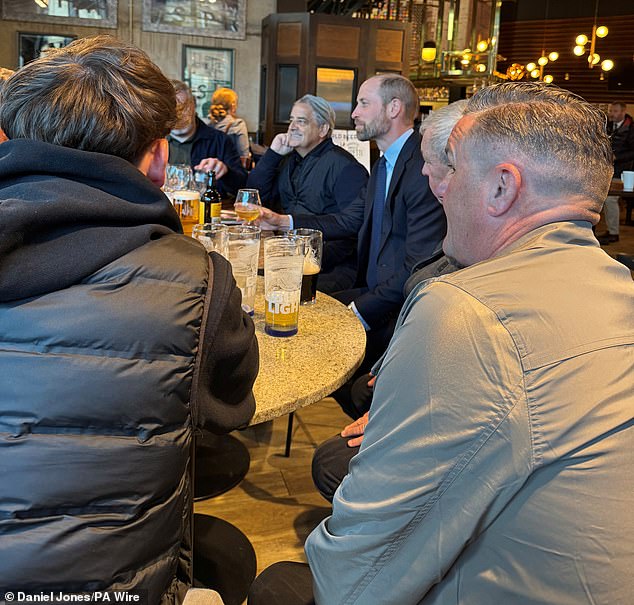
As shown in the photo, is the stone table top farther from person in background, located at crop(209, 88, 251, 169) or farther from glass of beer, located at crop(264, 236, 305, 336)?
person in background, located at crop(209, 88, 251, 169)

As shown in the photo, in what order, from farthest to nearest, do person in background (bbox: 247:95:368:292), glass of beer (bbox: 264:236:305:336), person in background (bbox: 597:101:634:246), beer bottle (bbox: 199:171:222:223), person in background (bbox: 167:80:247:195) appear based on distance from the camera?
person in background (bbox: 597:101:634:246) → person in background (bbox: 167:80:247:195) → person in background (bbox: 247:95:368:292) → beer bottle (bbox: 199:171:222:223) → glass of beer (bbox: 264:236:305:336)

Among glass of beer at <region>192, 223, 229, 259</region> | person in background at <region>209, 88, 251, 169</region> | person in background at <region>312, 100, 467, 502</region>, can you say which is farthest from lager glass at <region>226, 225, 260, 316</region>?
person in background at <region>209, 88, 251, 169</region>

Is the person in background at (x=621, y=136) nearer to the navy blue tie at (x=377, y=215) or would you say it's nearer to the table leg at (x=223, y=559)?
the navy blue tie at (x=377, y=215)

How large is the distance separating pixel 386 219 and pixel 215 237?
1.20 metres

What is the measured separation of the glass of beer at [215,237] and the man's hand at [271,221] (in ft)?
3.89

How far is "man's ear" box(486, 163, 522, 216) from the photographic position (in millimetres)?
1018

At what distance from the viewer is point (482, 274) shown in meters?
0.88

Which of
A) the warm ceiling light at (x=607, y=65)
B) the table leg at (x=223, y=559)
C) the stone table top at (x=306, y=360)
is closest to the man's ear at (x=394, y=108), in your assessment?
the stone table top at (x=306, y=360)

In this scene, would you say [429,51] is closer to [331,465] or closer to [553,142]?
[331,465]

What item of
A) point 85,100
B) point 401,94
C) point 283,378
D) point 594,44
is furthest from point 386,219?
point 594,44

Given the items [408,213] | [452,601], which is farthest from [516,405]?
[408,213]

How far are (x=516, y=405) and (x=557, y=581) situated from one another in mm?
229

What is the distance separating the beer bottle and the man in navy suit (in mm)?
320

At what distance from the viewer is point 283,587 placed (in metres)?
1.27
